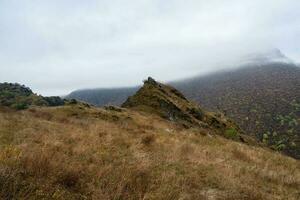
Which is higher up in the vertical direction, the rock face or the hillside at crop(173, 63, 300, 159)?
the rock face

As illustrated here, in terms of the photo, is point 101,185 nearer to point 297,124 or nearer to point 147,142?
point 147,142

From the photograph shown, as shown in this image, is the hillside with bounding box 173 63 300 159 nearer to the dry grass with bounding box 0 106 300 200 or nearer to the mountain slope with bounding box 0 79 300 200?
the mountain slope with bounding box 0 79 300 200

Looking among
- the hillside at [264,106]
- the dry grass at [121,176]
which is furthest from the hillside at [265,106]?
the dry grass at [121,176]

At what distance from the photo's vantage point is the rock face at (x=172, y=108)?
113 feet

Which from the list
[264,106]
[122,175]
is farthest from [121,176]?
[264,106]

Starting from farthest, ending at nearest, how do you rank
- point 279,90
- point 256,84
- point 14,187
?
point 256,84 → point 279,90 → point 14,187

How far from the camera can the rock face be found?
34.3 meters

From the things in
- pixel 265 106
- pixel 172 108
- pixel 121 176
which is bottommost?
pixel 265 106

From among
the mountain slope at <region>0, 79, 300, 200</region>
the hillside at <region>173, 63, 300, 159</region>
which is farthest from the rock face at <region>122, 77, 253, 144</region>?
the hillside at <region>173, 63, 300, 159</region>

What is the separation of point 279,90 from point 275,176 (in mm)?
175672

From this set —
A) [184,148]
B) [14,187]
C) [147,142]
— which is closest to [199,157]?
[184,148]

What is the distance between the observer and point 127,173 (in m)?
7.13

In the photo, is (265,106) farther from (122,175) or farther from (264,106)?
(122,175)

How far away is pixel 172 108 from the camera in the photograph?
36094 millimetres
